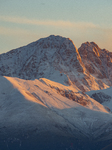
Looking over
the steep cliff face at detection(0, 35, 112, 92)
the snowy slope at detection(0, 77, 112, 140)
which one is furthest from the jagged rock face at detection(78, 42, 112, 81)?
the snowy slope at detection(0, 77, 112, 140)

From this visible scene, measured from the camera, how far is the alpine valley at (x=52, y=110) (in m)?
64.6

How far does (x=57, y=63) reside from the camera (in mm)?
131750

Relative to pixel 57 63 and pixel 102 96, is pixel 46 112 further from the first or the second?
pixel 57 63

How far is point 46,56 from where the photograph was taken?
134 meters

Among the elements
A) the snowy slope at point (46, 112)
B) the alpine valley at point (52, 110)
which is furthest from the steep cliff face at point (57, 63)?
the snowy slope at point (46, 112)

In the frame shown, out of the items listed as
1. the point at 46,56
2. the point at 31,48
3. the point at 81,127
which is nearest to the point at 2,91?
the point at 81,127

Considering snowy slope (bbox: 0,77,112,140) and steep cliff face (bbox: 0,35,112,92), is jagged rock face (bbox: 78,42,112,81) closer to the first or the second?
steep cliff face (bbox: 0,35,112,92)

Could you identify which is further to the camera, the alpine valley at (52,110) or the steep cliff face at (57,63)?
the steep cliff face at (57,63)

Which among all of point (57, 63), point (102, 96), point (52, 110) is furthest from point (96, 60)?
point (52, 110)

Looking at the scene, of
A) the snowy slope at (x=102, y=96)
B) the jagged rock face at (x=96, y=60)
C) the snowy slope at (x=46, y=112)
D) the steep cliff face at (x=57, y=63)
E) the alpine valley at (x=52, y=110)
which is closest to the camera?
the alpine valley at (x=52, y=110)

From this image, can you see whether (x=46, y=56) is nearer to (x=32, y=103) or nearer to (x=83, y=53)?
(x=83, y=53)

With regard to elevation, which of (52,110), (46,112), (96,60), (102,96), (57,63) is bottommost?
(102,96)

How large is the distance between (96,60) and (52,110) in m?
83.9

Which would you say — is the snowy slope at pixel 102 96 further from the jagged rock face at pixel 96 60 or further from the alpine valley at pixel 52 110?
the jagged rock face at pixel 96 60
